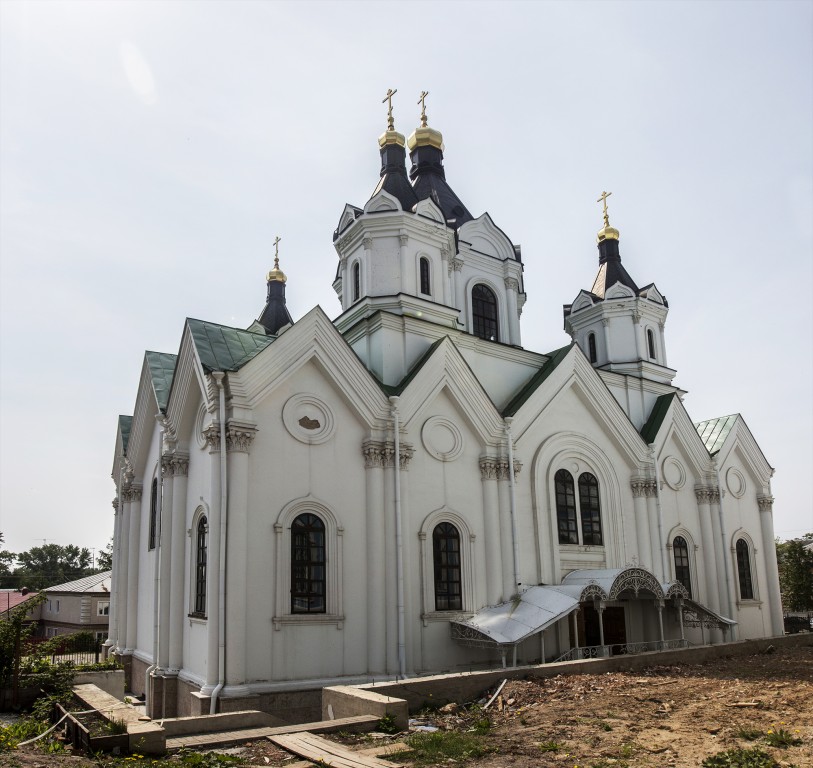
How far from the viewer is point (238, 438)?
1667 centimetres

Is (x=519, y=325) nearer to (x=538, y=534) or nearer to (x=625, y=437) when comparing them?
(x=625, y=437)

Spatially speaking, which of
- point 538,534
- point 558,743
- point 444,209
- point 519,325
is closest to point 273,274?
point 444,209

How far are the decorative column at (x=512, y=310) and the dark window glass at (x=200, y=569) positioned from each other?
39.3 ft

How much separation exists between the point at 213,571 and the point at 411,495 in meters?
5.29

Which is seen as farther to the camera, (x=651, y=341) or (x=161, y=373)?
(x=651, y=341)

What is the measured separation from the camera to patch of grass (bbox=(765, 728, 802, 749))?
9.06 meters

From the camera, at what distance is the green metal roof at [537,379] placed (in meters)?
22.2

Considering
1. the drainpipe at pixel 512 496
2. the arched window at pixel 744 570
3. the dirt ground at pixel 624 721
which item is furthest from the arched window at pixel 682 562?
the dirt ground at pixel 624 721

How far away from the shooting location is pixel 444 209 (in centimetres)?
2678

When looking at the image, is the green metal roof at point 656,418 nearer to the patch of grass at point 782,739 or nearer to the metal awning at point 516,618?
the metal awning at point 516,618

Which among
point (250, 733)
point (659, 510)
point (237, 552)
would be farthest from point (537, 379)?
point (250, 733)

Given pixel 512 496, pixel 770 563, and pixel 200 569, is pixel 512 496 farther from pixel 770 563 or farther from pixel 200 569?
pixel 770 563

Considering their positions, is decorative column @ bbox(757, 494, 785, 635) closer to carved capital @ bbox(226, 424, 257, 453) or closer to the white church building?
the white church building

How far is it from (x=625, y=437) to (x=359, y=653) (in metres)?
11.5
